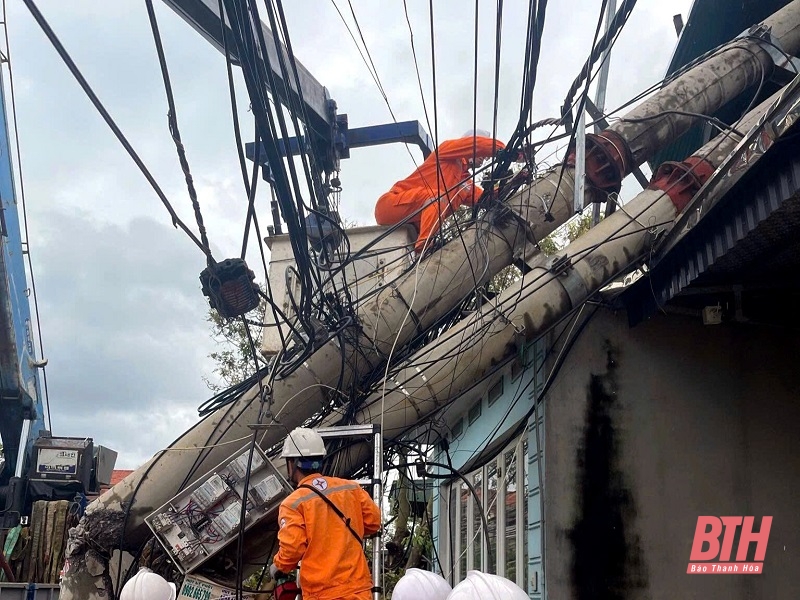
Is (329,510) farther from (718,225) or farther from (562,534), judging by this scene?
(718,225)

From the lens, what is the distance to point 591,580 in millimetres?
6340

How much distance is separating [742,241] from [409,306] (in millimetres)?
2375

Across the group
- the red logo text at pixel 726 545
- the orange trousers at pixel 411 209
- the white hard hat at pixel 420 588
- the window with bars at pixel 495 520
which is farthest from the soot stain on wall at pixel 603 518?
the white hard hat at pixel 420 588

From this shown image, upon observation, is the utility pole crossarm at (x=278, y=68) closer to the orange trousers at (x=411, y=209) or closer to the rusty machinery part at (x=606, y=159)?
the orange trousers at (x=411, y=209)

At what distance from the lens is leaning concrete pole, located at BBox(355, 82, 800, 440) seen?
612cm

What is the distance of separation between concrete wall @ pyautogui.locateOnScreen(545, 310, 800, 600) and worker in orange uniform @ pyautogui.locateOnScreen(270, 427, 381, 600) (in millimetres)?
2173

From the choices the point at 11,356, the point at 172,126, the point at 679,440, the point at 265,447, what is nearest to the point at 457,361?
the point at 265,447

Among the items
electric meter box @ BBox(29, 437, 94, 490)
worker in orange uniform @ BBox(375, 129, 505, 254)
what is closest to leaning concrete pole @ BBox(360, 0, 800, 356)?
worker in orange uniform @ BBox(375, 129, 505, 254)

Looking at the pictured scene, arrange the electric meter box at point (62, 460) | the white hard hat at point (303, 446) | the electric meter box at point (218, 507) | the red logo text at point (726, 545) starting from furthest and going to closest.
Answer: the electric meter box at point (62, 460)
the red logo text at point (726, 545)
the electric meter box at point (218, 507)
the white hard hat at point (303, 446)

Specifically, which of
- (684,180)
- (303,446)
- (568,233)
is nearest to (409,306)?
(303,446)

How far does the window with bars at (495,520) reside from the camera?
7461 mm

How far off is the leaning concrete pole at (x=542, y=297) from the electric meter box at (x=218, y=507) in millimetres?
878

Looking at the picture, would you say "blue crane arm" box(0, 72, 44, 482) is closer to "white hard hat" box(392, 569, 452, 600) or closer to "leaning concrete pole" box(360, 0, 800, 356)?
"leaning concrete pole" box(360, 0, 800, 356)

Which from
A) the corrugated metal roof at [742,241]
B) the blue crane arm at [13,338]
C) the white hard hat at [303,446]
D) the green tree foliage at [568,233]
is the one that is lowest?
the white hard hat at [303,446]
